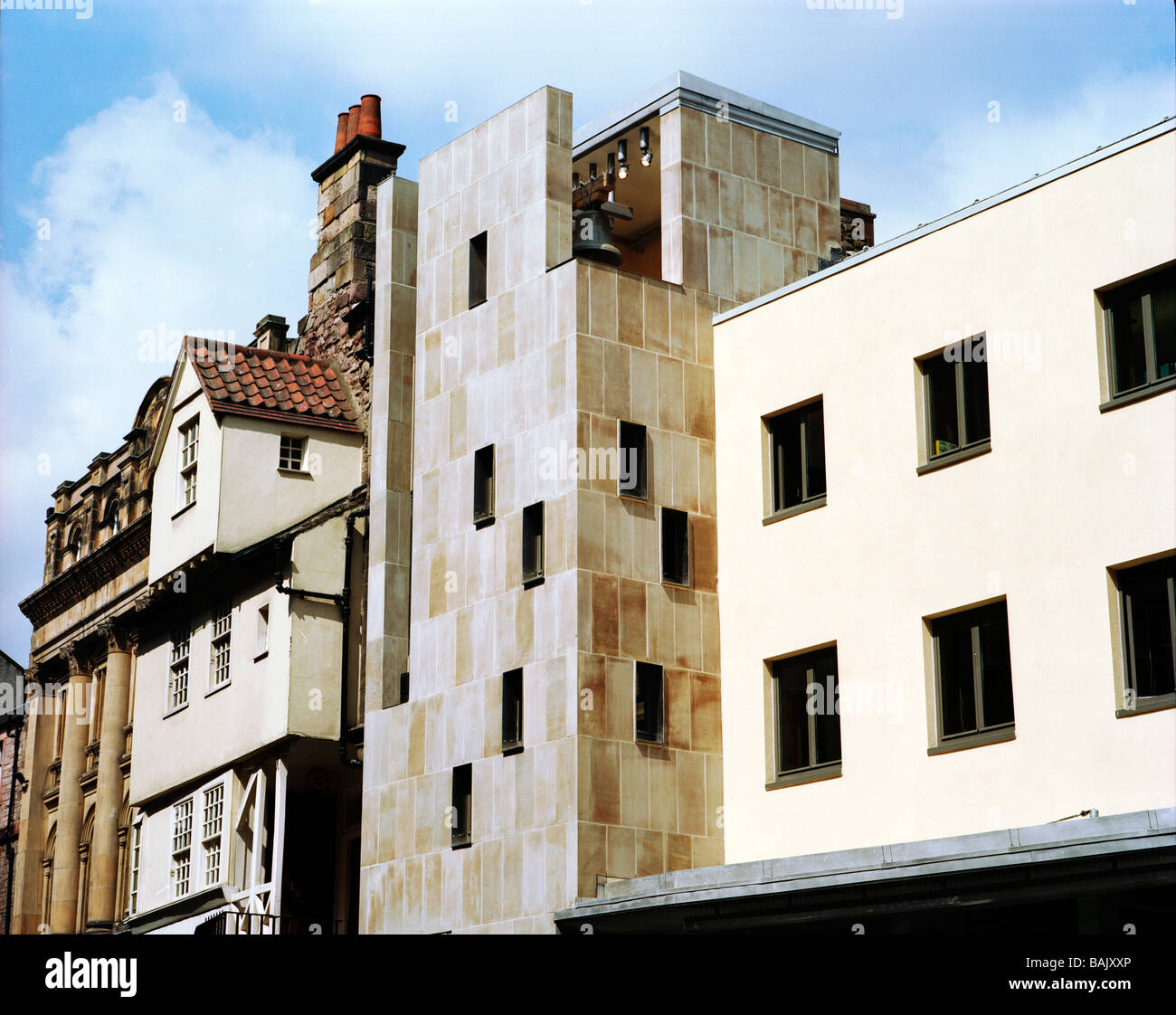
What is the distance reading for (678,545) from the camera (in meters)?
24.7

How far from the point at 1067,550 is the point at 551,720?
22.5 feet

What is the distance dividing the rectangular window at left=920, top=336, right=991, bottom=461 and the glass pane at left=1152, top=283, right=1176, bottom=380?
2170 millimetres

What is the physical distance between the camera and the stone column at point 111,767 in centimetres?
3769

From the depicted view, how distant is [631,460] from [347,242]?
45.6 feet

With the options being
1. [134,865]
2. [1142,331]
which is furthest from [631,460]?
[134,865]

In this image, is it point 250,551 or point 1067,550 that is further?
point 250,551

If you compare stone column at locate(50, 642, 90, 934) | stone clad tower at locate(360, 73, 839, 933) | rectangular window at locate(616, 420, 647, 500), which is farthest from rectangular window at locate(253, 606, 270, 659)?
stone column at locate(50, 642, 90, 934)

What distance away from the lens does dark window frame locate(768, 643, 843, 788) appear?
886 inches

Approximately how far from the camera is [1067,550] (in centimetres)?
1998

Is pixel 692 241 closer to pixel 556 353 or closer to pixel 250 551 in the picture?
pixel 556 353

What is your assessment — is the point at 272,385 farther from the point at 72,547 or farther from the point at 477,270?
the point at 72,547

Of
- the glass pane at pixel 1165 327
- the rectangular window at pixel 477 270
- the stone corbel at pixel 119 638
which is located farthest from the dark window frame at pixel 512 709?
the stone corbel at pixel 119 638
